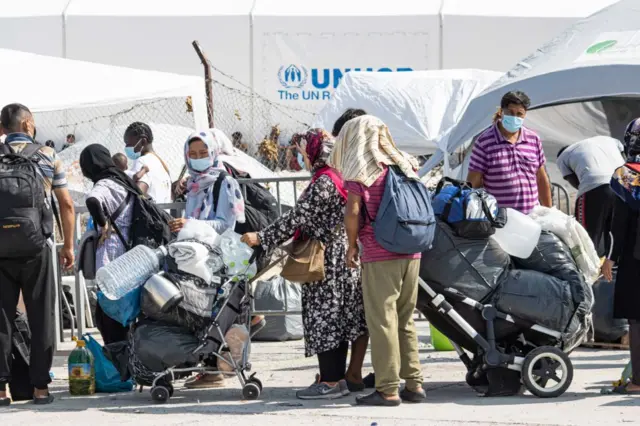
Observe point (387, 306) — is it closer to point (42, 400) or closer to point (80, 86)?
point (42, 400)

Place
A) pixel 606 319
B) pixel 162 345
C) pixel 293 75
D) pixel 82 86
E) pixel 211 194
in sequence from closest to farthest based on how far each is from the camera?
1. pixel 162 345
2. pixel 211 194
3. pixel 606 319
4. pixel 82 86
5. pixel 293 75

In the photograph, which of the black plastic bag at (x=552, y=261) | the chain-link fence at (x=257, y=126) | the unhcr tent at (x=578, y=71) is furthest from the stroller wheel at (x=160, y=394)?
the chain-link fence at (x=257, y=126)

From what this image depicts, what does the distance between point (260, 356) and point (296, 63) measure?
49.3 feet

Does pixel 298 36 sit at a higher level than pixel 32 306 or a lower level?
higher

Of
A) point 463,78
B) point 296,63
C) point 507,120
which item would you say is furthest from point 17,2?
point 507,120

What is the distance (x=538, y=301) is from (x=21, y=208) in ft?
9.86

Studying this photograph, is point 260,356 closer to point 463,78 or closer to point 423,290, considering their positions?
point 423,290

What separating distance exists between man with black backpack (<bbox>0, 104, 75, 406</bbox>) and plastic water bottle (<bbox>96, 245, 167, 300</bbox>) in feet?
1.15

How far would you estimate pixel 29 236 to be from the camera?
685 centimetres

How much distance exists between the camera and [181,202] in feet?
30.8

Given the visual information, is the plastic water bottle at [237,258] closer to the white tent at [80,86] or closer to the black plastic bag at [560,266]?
the black plastic bag at [560,266]

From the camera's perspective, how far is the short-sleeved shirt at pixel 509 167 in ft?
26.5

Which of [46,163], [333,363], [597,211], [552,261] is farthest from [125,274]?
[597,211]

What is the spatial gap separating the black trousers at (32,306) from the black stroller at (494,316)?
7.25 ft
